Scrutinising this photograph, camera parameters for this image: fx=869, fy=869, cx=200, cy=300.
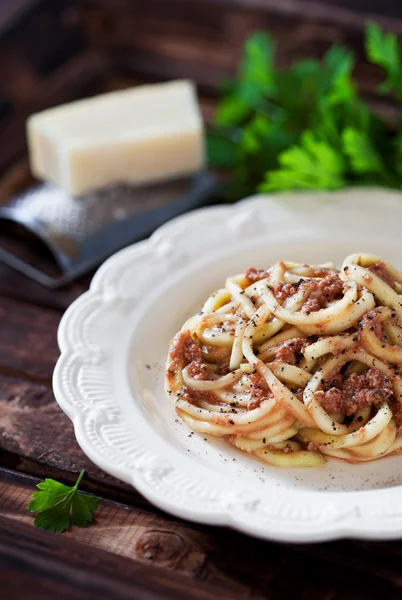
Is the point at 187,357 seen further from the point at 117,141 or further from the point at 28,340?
the point at 117,141

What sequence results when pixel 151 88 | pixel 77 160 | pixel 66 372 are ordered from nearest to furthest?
pixel 66 372 < pixel 77 160 < pixel 151 88

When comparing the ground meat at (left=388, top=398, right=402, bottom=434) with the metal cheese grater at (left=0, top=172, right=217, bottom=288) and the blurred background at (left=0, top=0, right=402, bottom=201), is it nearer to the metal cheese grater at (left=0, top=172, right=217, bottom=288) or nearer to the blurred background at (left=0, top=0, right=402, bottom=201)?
the metal cheese grater at (left=0, top=172, right=217, bottom=288)

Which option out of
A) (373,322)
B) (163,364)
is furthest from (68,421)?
(373,322)

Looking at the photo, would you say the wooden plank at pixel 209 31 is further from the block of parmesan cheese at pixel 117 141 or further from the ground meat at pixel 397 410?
the ground meat at pixel 397 410

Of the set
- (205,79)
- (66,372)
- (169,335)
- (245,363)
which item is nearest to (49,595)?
(66,372)

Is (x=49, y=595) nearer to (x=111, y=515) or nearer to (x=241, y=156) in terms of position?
(x=111, y=515)

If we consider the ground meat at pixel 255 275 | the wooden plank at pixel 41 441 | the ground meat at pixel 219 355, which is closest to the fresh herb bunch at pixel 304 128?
the ground meat at pixel 255 275
